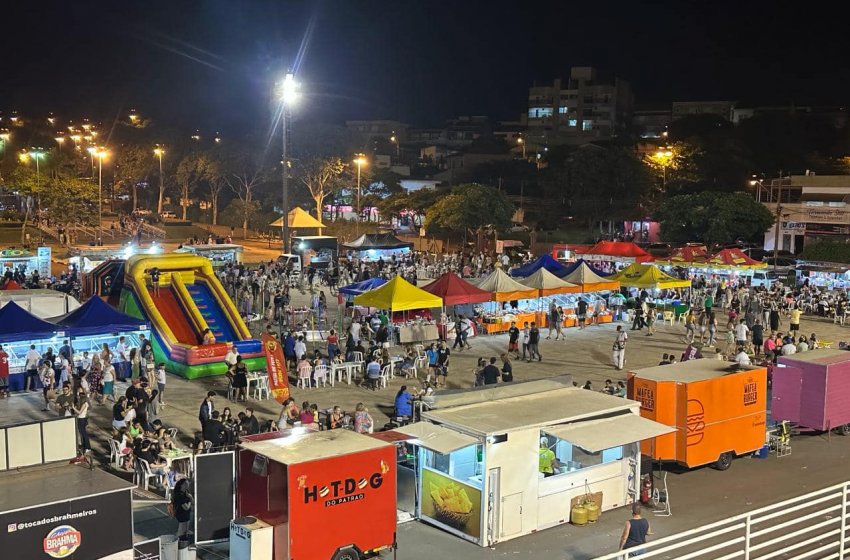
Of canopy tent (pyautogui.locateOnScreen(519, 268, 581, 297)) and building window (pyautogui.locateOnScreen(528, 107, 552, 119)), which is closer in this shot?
canopy tent (pyautogui.locateOnScreen(519, 268, 581, 297))

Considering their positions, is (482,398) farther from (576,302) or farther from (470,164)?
(470,164)

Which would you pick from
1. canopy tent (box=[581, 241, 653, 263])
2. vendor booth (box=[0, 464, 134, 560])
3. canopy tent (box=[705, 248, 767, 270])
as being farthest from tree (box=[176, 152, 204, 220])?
vendor booth (box=[0, 464, 134, 560])

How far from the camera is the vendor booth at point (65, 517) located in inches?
341

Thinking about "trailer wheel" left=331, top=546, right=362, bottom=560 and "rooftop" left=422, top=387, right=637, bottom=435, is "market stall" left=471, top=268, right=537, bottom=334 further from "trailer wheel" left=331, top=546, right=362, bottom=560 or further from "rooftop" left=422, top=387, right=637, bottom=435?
"trailer wheel" left=331, top=546, right=362, bottom=560

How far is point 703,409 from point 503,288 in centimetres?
1370

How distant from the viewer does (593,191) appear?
223ft

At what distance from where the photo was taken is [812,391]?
58.0 ft

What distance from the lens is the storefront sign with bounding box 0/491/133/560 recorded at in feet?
28.4

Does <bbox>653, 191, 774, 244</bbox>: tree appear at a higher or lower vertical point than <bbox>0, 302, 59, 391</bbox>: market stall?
higher

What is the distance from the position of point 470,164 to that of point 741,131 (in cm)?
2997

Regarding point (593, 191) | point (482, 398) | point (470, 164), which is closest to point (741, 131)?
point (593, 191)

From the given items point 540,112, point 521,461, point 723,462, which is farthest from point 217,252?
point 540,112

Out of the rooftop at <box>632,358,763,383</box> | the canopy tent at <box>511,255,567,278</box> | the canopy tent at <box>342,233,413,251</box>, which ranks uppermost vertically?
the canopy tent at <box>342,233,413,251</box>

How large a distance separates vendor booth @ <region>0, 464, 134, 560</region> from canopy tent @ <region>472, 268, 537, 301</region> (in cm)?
1951
